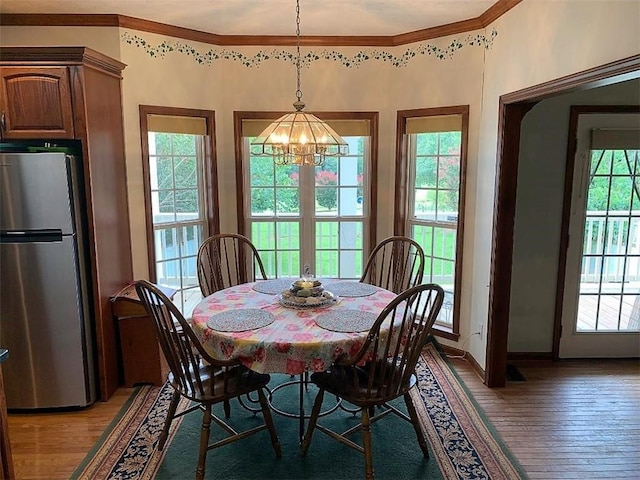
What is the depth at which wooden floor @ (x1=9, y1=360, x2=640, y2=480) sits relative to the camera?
8.04ft

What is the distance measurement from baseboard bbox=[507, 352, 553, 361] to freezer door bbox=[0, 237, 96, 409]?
313 centimetres

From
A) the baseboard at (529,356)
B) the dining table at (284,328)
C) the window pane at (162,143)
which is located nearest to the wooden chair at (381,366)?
the dining table at (284,328)

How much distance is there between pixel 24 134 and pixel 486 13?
311 cm

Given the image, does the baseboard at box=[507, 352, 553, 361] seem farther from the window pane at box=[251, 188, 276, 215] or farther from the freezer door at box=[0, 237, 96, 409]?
the freezer door at box=[0, 237, 96, 409]

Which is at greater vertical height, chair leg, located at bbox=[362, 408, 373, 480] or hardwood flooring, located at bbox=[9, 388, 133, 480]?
chair leg, located at bbox=[362, 408, 373, 480]

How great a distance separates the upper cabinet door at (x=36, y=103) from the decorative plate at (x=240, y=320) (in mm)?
1478

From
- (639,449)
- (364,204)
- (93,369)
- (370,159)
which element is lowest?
(639,449)

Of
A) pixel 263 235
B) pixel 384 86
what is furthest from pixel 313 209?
pixel 384 86

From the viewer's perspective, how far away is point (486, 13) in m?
3.21

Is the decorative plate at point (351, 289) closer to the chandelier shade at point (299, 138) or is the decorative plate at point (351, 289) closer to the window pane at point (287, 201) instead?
the chandelier shade at point (299, 138)

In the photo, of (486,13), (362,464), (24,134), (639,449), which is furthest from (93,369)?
(486,13)

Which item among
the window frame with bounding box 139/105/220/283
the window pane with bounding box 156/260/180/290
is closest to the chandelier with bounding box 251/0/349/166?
the window frame with bounding box 139/105/220/283

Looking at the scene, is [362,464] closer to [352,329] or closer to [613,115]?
[352,329]

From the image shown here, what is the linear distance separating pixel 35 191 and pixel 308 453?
85.5 inches
